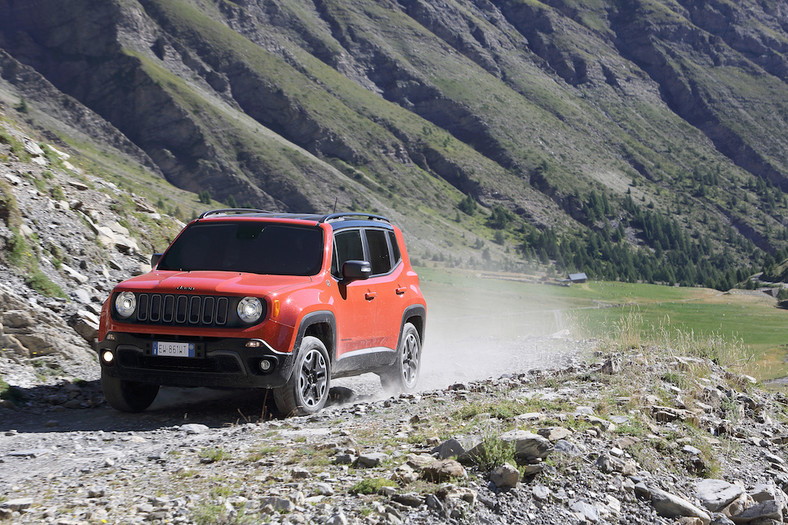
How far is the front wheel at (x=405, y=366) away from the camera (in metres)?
10.3

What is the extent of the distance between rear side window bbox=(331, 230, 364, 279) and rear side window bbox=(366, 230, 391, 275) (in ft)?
0.80

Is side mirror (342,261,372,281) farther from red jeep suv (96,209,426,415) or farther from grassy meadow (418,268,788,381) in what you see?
grassy meadow (418,268,788,381)

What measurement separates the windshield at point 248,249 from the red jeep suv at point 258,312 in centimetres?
1

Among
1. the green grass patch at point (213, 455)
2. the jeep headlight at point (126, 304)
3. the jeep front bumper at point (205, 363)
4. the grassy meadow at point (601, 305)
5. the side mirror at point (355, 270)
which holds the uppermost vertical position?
the side mirror at point (355, 270)

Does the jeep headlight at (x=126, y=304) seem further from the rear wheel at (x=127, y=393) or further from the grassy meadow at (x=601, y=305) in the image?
the grassy meadow at (x=601, y=305)

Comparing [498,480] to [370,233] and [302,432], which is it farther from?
[370,233]

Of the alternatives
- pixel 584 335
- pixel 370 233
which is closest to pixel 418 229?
pixel 584 335

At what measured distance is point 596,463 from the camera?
6.43 m

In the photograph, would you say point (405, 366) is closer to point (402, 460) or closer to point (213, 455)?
point (402, 460)

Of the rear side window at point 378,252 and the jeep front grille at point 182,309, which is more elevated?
the rear side window at point 378,252

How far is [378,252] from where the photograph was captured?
10102mm

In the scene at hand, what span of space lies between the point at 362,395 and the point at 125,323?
3.57 meters

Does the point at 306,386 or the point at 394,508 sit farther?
the point at 306,386

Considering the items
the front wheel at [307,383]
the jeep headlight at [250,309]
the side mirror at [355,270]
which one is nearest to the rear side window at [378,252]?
the side mirror at [355,270]
